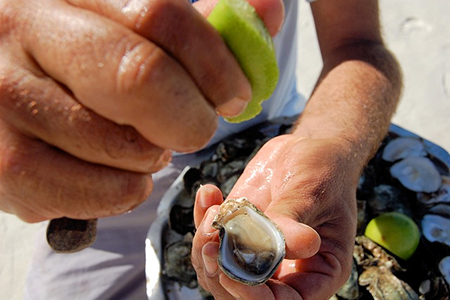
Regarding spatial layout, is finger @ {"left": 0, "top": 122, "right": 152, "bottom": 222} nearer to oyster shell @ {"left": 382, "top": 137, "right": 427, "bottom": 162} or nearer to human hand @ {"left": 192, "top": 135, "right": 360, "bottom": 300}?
human hand @ {"left": 192, "top": 135, "right": 360, "bottom": 300}

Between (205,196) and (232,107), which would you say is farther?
(205,196)

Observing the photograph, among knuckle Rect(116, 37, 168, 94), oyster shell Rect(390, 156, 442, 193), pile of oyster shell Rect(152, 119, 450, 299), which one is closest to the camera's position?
knuckle Rect(116, 37, 168, 94)

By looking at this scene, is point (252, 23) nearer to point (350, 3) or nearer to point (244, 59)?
point (244, 59)

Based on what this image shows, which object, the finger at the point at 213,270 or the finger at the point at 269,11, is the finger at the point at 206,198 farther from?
the finger at the point at 269,11

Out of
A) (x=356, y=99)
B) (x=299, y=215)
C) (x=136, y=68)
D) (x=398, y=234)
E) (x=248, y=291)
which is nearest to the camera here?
(x=136, y=68)

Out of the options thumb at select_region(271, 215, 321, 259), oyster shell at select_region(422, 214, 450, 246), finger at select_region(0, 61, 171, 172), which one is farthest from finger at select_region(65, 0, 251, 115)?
oyster shell at select_region(422, 214, 450, 246)

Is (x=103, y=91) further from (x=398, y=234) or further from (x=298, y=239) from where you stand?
(x=398, y=234)

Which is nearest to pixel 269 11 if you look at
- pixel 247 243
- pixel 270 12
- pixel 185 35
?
pixel 270 12
